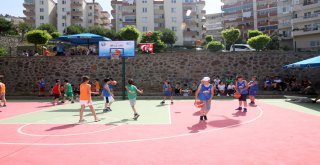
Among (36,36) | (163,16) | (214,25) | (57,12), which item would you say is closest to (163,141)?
(36,36)

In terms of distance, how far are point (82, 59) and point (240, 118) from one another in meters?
19.5

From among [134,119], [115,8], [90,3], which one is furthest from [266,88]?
[90,3]

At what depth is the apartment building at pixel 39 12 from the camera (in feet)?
291

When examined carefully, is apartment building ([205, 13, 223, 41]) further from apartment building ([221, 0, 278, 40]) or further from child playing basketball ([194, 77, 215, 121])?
child playing basketball ([194, 77, 215, 121])

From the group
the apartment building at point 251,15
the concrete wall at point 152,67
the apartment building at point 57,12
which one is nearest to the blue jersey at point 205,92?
the concrete wall at point 152,67

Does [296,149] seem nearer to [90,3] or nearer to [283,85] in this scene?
[283,85]

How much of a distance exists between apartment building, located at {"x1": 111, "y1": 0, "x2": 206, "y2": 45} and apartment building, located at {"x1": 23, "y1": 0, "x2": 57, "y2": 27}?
971 inches

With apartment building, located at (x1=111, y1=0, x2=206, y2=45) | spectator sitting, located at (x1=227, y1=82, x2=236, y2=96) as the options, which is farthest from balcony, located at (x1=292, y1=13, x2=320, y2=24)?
spectator sitting, located at (x1=227, y1=82, x2=236, y2=96)

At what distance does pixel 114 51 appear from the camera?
77.0 ft

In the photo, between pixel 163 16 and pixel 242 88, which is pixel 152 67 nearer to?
pixel 242 88

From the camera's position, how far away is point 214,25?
99.1 m

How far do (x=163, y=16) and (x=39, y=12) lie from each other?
38.5 m

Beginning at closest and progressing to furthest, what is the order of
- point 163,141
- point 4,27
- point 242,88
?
point 163,141
point 242,88
point 4,27

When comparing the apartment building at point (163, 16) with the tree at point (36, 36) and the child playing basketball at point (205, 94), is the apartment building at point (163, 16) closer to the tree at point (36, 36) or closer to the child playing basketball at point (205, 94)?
the tree at point (36, 36)
